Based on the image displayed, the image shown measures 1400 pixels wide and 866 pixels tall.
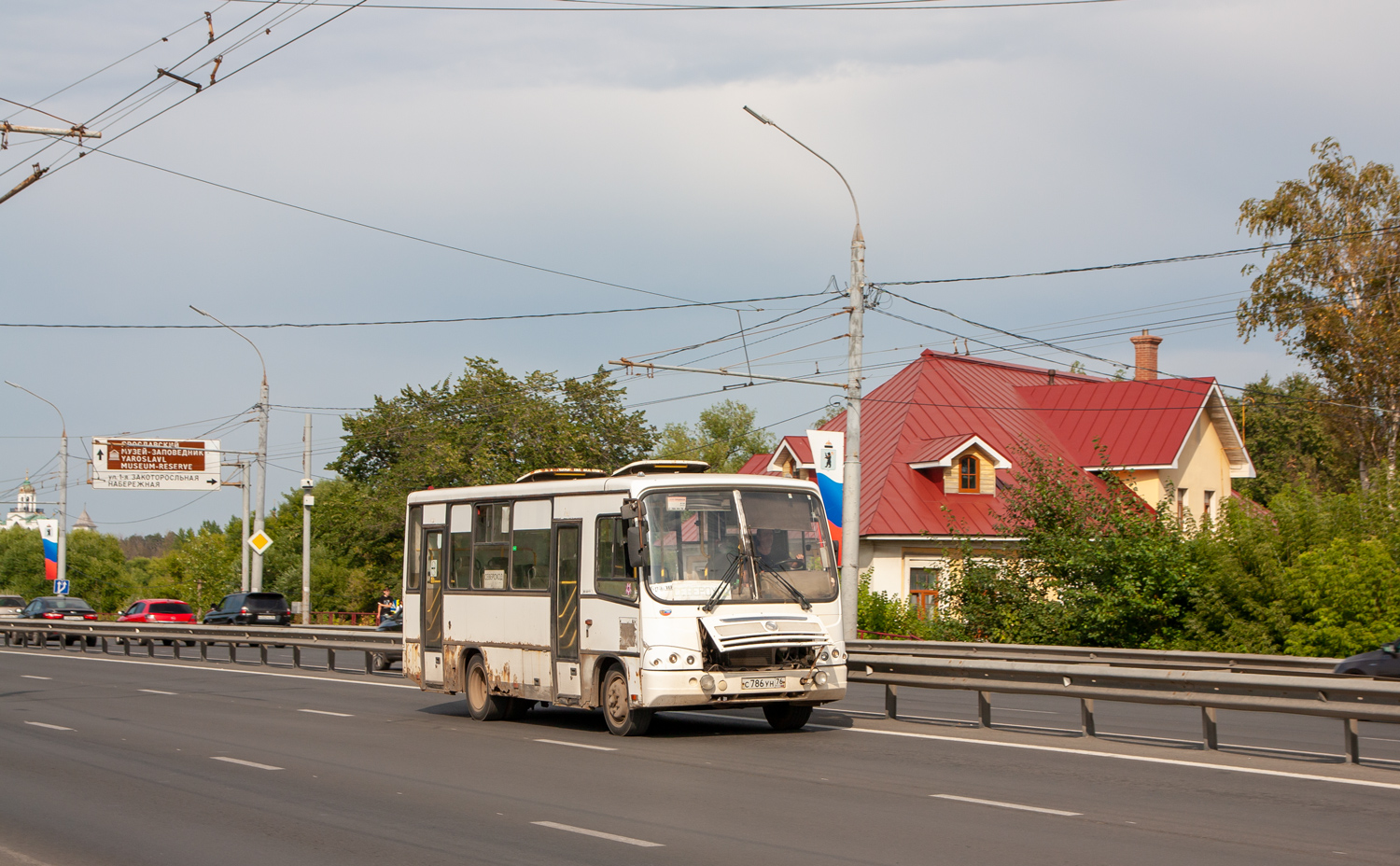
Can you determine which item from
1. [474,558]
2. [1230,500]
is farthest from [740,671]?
[1230,500]

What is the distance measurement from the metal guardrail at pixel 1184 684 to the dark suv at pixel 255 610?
95.2ft

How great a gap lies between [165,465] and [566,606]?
47245mm

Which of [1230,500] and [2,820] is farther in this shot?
[1230,500]

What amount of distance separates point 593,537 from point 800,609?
7.89 feet

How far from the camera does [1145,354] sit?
52156 mm

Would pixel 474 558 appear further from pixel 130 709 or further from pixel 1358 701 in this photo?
pixel 1358 701

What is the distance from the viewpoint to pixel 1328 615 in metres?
25.7

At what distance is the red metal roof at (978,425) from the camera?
41.8m

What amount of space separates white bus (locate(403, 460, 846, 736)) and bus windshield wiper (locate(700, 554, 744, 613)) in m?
0.01

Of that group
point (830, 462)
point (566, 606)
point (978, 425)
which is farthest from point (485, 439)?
point (566, 606)

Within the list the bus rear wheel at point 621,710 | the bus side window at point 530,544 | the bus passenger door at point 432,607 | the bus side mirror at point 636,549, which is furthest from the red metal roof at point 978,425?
the bus side mirror at point 636,549

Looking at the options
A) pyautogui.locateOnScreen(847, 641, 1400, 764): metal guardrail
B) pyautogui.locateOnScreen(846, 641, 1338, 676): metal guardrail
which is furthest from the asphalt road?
pyautogui.locateOnScreen(846, 641, 1338, 676): metal guardrail

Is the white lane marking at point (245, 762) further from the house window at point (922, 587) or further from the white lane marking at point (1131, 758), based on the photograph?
the house window at point (922, 587)

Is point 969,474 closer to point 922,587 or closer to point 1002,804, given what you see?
point 922,587
